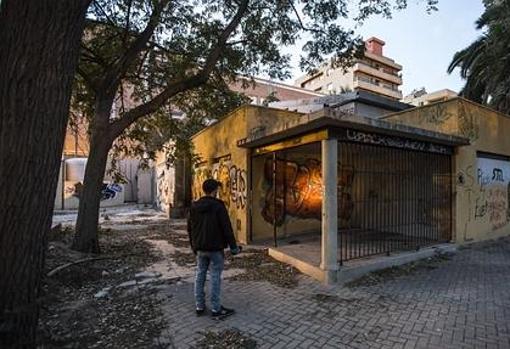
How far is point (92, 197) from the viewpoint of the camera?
28.1 ft

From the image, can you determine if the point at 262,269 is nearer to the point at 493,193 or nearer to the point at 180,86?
the point at 180,86

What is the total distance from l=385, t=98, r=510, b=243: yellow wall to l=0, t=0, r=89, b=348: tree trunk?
9200mm

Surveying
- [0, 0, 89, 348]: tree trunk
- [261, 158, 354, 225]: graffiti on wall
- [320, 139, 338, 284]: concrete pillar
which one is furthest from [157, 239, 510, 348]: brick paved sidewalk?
[261, 158, 354, 225]: graffiti on wall

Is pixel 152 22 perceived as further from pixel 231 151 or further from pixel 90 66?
pixel 231 151

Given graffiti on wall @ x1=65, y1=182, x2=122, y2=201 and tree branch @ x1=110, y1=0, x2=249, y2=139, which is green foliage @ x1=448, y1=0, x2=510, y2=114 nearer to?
tree branch @ x1=110, y1=0, x2=249, y2=139

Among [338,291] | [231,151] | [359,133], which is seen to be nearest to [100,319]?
[338,291]

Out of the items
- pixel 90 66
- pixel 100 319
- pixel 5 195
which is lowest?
pixel 100 319

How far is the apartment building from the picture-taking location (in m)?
53.6

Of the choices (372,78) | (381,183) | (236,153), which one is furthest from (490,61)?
(372,78)

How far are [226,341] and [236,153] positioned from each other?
265 inches

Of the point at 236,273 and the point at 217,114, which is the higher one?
the point at 217,114

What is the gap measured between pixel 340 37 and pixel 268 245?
20.6 feet

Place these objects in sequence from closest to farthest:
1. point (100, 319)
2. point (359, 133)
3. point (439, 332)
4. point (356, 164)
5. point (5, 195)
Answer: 1. point (5, 195)
2. point (439, 332)
3. point (100, 319)
4. point (359, 133)
5. point (356, 164)

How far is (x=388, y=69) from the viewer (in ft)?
196
